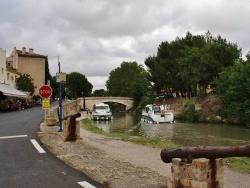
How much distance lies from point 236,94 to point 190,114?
10.1 m

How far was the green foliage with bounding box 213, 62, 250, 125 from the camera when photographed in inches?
2127

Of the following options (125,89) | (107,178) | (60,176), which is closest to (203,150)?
(107,178)

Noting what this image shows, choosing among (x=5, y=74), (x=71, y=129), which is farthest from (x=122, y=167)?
(x=5, y=74)

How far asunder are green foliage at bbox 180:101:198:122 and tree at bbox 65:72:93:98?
223 feet

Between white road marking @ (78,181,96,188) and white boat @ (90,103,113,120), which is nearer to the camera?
white road marking @ (78,181,96,188)

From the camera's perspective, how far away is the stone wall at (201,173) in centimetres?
585

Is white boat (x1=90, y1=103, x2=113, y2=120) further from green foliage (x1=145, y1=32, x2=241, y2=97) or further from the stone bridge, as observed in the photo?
the stone bridge

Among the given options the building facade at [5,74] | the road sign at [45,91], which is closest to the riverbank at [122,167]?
the road sign at [45,91]

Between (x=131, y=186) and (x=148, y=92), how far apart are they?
8948 cm

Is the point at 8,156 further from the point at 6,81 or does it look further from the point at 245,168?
the point at 6,81

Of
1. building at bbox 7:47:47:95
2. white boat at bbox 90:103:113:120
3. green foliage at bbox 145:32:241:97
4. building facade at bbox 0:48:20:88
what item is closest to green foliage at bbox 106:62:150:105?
building at bbox 7:47:47:95

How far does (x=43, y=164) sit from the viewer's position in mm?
10383

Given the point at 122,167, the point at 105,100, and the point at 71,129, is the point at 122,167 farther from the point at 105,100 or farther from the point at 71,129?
the point at 105,100

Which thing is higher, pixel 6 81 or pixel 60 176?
pixel 6 81
